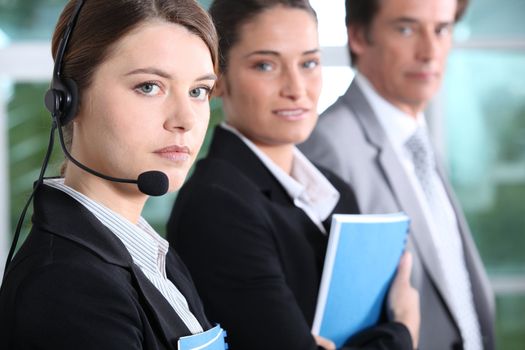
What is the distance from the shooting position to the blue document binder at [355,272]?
157cm

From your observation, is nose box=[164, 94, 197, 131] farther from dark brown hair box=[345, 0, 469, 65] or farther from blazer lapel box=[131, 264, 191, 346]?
dark brown hair box=[345, 0, 469, 65]

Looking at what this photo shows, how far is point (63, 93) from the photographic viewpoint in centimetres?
111

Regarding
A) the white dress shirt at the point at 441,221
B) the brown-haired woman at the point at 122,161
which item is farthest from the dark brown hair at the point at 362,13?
the brown-haired woman at the point at 122,161

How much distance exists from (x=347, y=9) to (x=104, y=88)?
1.32m

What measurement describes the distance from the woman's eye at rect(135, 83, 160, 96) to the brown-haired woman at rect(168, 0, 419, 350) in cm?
42

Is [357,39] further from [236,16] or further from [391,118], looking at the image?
[236,16]

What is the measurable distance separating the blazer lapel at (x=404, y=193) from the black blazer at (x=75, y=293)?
3.14 feet

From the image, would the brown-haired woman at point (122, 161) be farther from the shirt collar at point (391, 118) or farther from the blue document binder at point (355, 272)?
the shirt collar at point (391, 118)

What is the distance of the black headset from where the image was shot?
1111 millimetres

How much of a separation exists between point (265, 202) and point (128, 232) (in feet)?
1.53

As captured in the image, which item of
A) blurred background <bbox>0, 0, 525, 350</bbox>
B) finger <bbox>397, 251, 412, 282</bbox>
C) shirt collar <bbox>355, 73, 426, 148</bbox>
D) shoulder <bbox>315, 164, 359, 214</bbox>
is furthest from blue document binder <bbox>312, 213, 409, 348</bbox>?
blurred background <bbox>0, 0, 525, 350</bbox>

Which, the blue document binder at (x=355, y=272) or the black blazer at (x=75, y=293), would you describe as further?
the blue document binder at (x=355, y=272)

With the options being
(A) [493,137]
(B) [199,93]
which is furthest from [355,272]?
(A) [493,137]

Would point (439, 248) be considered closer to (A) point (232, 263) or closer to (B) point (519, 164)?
(A) point (232, 263)
